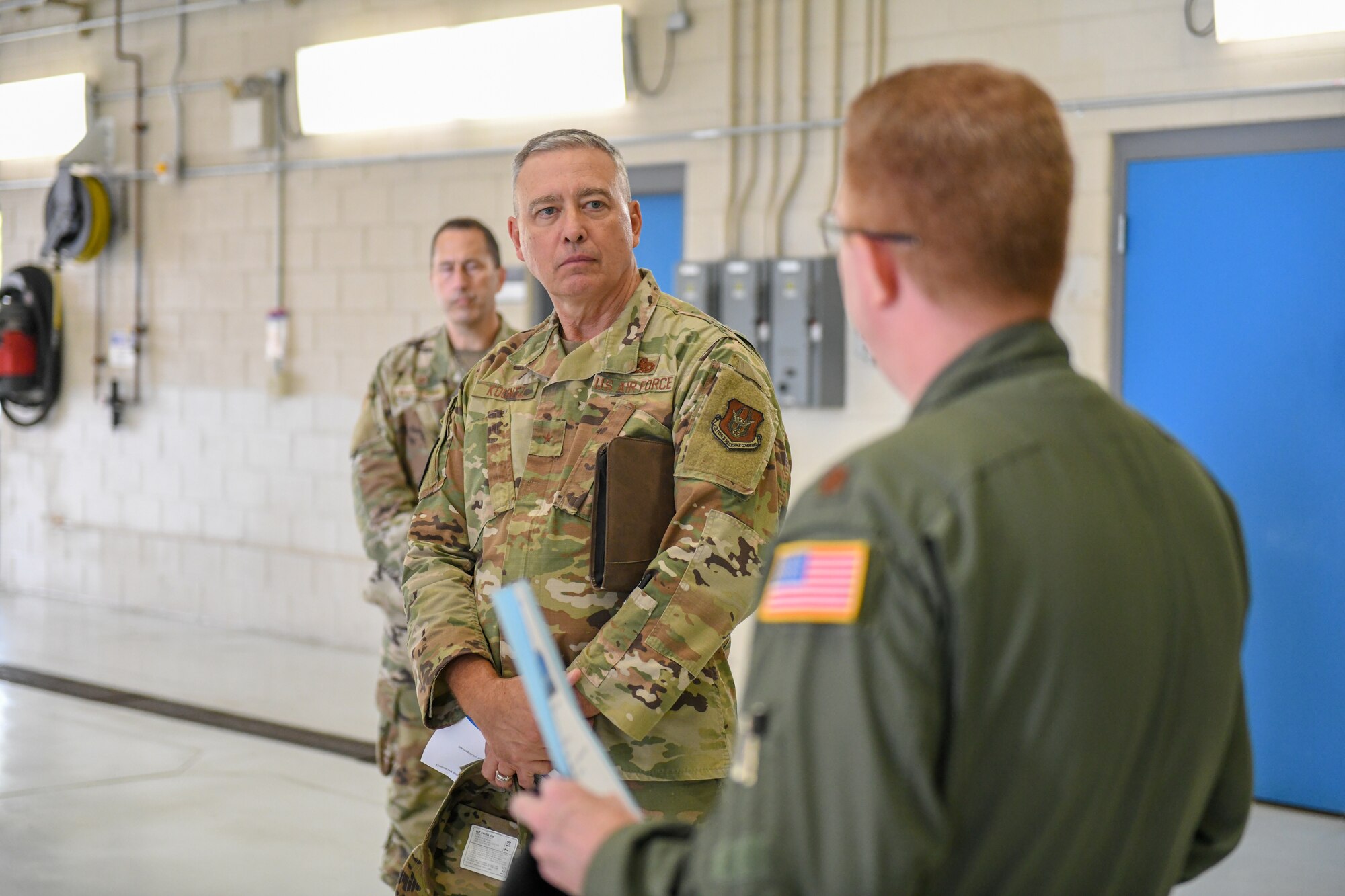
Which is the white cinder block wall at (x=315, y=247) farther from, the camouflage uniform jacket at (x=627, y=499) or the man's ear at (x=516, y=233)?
the camouflage uniform jacket at (x=627, y=499)

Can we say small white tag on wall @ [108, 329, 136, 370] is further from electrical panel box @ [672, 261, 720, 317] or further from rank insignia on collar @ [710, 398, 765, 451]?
rank insignia on collar @ [710, 398, 765, 451]

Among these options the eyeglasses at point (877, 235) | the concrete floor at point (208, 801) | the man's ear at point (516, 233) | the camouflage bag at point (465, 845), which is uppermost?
the man's ear at point (516, 233)

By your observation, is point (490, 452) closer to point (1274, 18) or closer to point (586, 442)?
point (586, 442)

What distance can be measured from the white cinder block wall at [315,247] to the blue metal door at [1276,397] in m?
0.25

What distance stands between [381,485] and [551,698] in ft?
8.18

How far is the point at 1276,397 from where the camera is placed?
432cm

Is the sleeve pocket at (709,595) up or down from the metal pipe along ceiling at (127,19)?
down

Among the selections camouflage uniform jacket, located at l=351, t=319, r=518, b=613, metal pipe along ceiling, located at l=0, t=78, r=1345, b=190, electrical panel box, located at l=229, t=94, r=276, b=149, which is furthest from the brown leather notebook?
electrical panel box, located at l=229, t=94, r=276, b=149

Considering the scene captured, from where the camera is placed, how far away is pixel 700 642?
5.88ft

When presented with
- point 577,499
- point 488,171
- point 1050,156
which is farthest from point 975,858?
point 488,171

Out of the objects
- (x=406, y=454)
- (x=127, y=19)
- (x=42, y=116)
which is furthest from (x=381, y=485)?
(x=42, y=116)

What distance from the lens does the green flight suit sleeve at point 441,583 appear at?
190 centimetres

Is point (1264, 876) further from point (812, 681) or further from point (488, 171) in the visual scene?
point (488, 171)

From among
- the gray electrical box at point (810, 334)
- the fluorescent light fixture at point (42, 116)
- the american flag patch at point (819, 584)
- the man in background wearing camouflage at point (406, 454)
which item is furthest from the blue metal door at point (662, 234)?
the american flag patch at point (819, 584)
